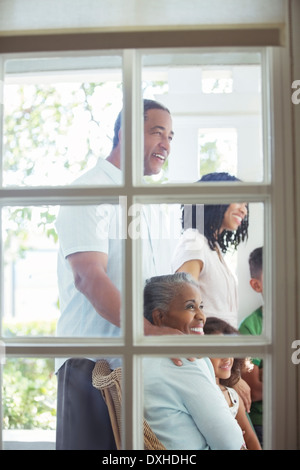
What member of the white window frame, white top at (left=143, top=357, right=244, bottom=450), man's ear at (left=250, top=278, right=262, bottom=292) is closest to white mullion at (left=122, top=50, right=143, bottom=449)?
the white window frame

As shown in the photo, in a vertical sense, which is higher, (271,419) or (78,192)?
(78,192)

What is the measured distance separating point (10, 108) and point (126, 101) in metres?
0.37

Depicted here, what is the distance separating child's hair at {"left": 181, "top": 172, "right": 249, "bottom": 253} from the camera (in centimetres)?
146

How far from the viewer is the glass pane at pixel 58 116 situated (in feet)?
4.87

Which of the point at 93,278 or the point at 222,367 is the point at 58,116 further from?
the point at 222,367

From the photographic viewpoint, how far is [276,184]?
1366 millimetres

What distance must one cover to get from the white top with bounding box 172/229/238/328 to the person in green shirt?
56mm

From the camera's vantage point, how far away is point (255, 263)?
145 centimetres

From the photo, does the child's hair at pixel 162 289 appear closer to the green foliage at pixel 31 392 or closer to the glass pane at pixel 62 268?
the glass pane at pixel 62 268

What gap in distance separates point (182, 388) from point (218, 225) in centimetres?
49

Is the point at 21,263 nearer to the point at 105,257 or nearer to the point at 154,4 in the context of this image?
the point at 105,257

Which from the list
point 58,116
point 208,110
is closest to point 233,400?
point 208,110

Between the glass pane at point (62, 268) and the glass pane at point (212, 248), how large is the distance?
11 cm
